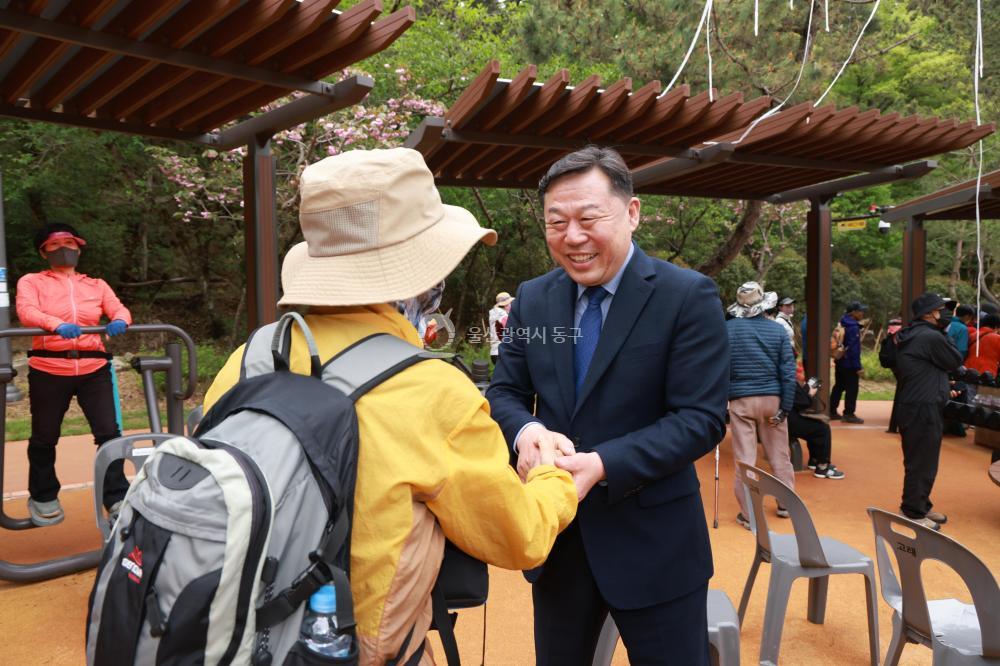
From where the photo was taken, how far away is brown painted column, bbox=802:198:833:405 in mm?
7996

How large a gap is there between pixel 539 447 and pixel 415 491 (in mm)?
609

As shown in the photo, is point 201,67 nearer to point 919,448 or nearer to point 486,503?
point 486,503

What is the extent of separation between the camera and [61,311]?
454cm

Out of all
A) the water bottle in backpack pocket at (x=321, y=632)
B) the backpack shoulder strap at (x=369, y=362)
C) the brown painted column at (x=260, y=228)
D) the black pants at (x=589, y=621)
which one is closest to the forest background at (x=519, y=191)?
the brown painted column at (x=260, y=228)

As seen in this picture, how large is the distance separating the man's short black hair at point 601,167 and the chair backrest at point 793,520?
1.97 metres

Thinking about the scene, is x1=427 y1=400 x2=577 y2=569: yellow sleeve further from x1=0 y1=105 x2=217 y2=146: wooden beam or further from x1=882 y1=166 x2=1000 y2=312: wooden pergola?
x1=882 y1=166 x2=1000 y2=312: wooden pergola

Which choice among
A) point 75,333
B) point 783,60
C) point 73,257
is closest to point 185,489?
point 75,333

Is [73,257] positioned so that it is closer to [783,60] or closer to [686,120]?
[686,120]

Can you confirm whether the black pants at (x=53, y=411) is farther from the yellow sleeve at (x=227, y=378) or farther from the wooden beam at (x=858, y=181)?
the wooden beam at (x=858, y=181)

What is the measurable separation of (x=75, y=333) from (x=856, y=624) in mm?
4665

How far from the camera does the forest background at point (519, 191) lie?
12.5 metres

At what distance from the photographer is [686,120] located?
205 inches

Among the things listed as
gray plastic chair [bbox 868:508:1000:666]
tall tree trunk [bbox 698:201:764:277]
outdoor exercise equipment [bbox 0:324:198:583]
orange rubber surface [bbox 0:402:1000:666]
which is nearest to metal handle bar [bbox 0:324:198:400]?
outdoor exercise equipment [bbox 0:324:198:583]

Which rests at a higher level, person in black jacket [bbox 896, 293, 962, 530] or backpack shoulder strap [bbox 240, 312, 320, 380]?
backpack shoulder strap [bbox 240, 312, 320, 380]
